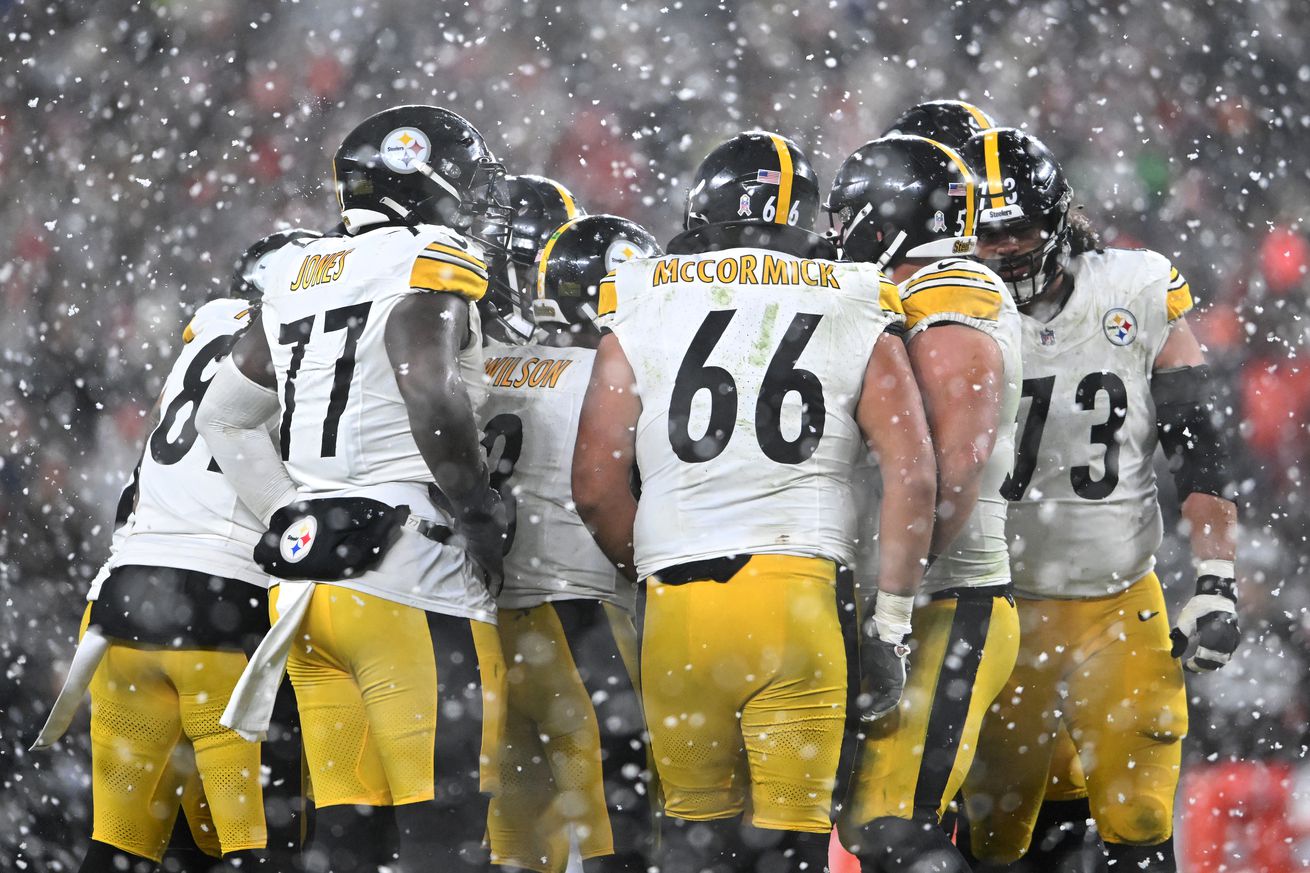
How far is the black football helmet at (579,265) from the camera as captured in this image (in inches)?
124

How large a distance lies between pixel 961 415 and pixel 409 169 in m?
1.12

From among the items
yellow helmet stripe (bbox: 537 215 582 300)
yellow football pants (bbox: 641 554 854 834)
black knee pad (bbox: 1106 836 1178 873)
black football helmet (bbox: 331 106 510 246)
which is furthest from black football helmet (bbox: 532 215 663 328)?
black knee pad (bbox: 1106 836 1178 873)

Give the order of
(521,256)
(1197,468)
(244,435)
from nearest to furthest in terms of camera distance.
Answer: (244,435)
(1197,468)
(521,256)

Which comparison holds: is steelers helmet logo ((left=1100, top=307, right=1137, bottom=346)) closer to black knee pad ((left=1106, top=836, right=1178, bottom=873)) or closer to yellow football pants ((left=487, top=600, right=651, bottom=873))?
black knee pad ((left=1106, top=836, right=1178, bottom=873))

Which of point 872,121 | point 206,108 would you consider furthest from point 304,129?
point 872,121

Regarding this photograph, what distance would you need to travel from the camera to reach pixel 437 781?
2.46m

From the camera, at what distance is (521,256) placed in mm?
3480

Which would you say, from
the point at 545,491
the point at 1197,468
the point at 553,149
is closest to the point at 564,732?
the point at 545,491

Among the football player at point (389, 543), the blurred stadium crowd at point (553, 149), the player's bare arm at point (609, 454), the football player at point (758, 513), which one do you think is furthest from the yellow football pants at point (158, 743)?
the blurred stadium crowd at point (553, 149)

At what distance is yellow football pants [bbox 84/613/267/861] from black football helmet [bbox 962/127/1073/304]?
5.92 feet

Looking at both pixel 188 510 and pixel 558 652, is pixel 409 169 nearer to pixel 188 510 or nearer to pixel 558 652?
pixel 188 510

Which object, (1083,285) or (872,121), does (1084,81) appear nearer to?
(872,121)

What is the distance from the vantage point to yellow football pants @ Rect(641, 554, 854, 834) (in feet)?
7.88

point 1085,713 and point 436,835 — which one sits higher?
point 1085,713
